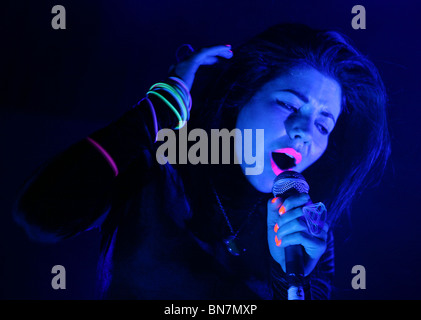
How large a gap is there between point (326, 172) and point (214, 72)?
0.79m

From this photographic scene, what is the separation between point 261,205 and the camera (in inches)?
Answer: 73.8

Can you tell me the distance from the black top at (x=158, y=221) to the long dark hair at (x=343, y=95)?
1.03 feet

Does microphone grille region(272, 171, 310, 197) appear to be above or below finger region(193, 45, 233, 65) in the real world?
below

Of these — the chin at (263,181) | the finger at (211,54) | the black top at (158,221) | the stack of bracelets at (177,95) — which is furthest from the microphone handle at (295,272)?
the finger at (211,54)

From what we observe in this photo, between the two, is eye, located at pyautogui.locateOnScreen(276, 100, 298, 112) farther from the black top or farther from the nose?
the black top

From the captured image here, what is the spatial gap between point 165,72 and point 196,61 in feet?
0.55

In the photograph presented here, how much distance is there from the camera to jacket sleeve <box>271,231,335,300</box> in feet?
5.55

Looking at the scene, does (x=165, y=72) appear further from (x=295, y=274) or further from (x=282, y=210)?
(x=295, y=274)

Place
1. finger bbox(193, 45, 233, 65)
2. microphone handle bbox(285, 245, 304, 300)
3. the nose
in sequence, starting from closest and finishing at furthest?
microphone handle bbox(285, 245, 304, 300), the nose, finger bbox(193, 45, 233, 65)

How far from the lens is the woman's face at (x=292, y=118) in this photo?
5.98 feet

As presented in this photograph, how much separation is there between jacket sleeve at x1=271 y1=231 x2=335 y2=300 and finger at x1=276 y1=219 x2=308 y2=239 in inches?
17.9

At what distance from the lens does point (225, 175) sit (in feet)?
6.16

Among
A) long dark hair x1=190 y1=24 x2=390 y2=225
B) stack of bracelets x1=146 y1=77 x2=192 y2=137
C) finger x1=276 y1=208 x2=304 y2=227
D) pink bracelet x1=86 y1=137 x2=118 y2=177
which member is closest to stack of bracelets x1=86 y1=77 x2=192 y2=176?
stack of bracelets x1=146 y1=77 x2=192 y2=137
